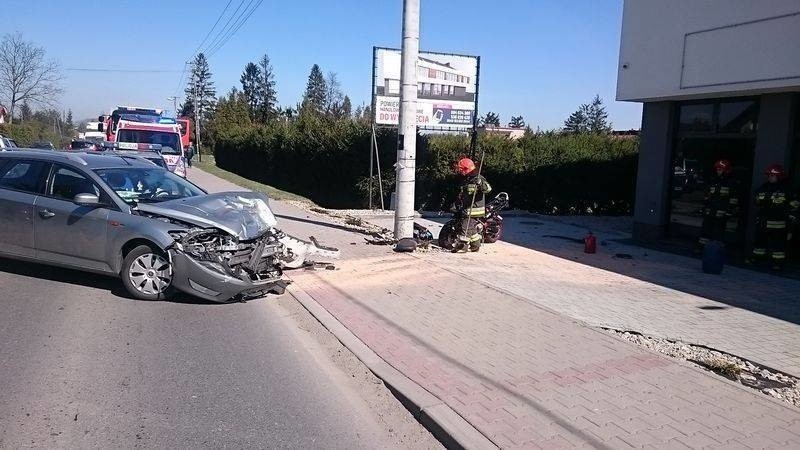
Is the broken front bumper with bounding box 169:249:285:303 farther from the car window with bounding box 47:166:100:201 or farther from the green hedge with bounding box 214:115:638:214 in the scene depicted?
the green hedge with bounding box 214:115:638:214

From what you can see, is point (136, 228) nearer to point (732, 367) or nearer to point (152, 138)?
point (732, 367)

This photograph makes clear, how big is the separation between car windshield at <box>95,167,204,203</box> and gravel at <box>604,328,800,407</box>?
19.6 ft

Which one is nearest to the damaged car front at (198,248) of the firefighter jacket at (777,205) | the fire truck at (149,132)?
the firefighter jacket at (777,205)

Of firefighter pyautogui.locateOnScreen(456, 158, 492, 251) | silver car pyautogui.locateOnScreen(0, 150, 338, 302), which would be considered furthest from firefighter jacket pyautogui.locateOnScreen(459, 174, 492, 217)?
silver car pyautogui.locateOnScreen(0, 150, 338, 302)

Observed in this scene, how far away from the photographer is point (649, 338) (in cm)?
632

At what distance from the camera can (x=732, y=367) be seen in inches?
211

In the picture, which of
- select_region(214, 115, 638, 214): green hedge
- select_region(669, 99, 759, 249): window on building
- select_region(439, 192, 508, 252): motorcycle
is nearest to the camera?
select_region(439, 192, 508, 252): motorcycle

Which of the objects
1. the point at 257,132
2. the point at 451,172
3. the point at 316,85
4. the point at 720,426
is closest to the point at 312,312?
Answer: the point at 720,426

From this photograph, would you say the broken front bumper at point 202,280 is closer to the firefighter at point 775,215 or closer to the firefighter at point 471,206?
the firefighter at point 471,206

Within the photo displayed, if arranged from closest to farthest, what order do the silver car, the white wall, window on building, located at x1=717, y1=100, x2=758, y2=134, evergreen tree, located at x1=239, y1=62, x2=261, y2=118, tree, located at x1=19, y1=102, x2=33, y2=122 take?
the silver car < the white wall < window on building, located at x1=717, y1=100, x2=758, y2=134 < tree, located at x1=19, y1=102, x2=33, y2=122 < evergreen tree, located at x1=239, y1=62, x2=261, y2=118

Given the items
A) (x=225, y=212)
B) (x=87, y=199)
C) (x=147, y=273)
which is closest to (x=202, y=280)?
(x=147, y=273)

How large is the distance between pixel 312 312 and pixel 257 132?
34.2m

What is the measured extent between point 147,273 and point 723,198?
9.96m

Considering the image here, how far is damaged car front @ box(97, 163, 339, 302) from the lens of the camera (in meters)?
7.09
